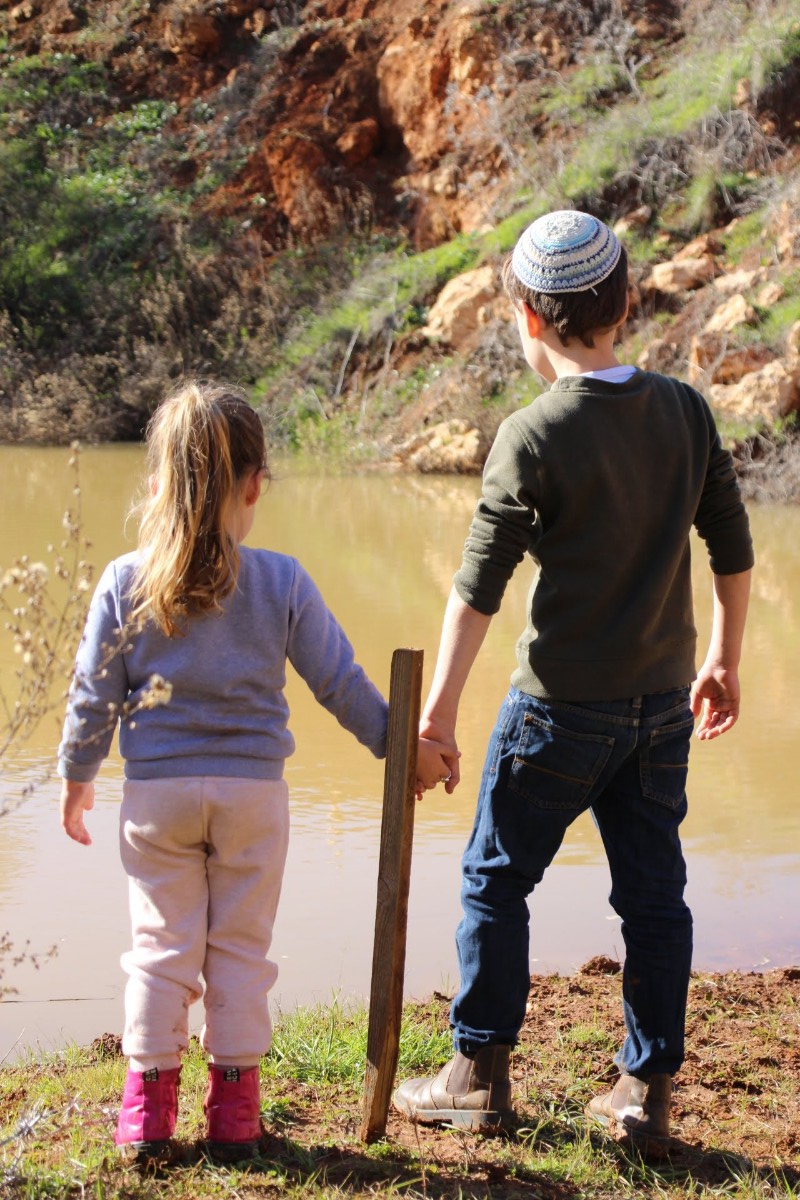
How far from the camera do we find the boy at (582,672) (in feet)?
7.85

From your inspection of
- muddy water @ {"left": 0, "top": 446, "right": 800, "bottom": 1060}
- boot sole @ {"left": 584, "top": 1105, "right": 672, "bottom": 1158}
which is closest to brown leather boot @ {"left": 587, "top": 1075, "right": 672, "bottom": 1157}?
boot sole @ {"left": 584, "top": 1105, "right": 672, "bottom": 1158}

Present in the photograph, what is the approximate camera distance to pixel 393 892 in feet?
7.54

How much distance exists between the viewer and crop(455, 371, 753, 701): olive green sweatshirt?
2.38 meters

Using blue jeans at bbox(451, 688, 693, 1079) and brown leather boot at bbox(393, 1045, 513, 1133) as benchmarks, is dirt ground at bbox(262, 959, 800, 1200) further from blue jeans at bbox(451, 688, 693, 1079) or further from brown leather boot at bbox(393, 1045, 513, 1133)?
blue jeans at bbox(451, 688, 693, 1079)

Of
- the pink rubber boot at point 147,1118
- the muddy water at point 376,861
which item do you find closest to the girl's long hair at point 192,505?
the pink rubber boot at point 147,1118

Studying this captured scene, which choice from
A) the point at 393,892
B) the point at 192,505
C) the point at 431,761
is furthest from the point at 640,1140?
the point at 192,505

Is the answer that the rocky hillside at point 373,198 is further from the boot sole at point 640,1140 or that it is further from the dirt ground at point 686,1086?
the boot sole at point 640,1140

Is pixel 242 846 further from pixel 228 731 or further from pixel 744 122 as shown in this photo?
pixel 744 122

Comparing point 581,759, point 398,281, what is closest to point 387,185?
point 398,281

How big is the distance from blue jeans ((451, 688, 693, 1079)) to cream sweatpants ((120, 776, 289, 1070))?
0.36m

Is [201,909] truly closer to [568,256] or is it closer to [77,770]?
[77,770]

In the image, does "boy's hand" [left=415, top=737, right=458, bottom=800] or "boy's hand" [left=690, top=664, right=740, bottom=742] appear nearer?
"boy's hand" [left=415, top=737, right=458, bottom=800]

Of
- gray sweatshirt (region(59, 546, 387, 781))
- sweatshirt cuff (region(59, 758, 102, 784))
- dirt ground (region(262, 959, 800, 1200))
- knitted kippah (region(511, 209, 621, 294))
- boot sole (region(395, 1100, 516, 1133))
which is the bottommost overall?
dirt ground (region(262, 959, 800, 1200))

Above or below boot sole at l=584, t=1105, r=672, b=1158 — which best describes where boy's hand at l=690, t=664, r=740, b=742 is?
above
